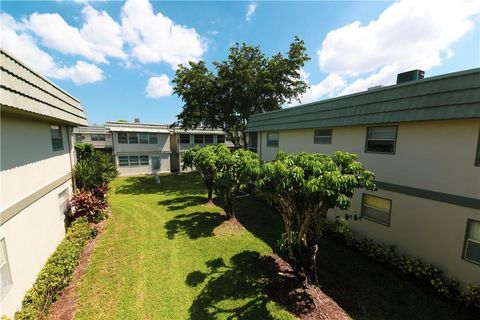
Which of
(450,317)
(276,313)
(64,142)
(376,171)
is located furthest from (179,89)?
(450,317)

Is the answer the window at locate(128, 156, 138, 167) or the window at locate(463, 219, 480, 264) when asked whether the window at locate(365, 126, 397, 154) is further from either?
the window at locate(128, 156, 138, 167)

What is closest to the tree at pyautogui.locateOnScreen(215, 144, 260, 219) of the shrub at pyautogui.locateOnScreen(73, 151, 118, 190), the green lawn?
the green lawn

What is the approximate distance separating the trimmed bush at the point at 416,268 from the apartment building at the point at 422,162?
0.91 feet

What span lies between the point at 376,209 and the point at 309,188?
5.67m

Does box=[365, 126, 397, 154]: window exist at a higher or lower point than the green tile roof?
lower

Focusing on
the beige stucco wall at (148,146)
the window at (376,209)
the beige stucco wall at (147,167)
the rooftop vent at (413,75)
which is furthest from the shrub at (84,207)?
the rooftop vent at (413,75)

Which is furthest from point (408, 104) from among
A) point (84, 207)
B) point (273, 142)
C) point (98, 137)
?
point (98, 137)

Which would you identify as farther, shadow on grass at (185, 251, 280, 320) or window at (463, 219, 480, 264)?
window at (463, 219, 480, 264)

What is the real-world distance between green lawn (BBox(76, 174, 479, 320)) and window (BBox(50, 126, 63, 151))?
427cm

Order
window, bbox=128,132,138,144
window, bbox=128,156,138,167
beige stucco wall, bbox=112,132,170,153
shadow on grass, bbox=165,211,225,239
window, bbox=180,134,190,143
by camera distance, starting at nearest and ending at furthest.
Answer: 1. shadow on grass, bbox=165,211,225,239
2. beige stucco wall, bbox=112,132,170,153
3. window, bbox=128,132,138,144
4. window, bbox=128,156,138,167
5. window, bbox=180,134,190,143

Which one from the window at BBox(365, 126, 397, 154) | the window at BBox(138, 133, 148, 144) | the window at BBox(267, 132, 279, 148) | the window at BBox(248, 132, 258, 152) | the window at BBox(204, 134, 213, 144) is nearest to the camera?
the window at BBox(365, 126, 397, 154)

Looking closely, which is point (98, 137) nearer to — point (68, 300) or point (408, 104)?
point (68, 300)

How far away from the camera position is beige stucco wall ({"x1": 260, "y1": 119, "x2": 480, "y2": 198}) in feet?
19.2

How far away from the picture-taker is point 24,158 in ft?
18.8
